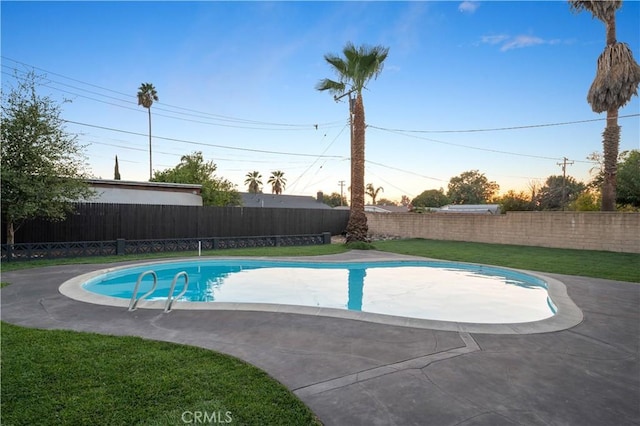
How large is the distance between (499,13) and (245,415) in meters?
16.6

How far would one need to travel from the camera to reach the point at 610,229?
14664 mm

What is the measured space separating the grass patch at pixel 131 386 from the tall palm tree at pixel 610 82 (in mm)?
18779

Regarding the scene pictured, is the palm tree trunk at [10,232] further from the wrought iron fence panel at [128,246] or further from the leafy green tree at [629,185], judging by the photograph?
the leafy green tree at [629,185]

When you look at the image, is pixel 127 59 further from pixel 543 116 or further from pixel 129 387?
pixel 543 116

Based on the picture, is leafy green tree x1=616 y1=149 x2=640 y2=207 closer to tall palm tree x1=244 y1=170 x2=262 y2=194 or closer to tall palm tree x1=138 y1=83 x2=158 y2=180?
tall palm tree x1=138 y1=83 x2=158 y2=180

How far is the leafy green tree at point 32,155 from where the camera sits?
11.0m

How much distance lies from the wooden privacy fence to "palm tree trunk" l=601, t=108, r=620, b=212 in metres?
15.0

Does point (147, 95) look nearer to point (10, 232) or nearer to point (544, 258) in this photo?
point (10, 232)

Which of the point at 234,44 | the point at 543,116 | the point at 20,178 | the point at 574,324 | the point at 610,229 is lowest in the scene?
the point at 574,324

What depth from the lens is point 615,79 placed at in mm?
15055

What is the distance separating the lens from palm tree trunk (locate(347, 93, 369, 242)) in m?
16.9

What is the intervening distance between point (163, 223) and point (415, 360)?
1514 cm

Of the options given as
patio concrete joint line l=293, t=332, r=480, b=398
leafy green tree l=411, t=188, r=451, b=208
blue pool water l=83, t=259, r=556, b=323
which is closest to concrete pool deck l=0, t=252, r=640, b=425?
patio concrete joint line l=293, t=332, r=480, b=398

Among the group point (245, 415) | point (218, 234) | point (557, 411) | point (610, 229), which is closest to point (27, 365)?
point (245, 415)
